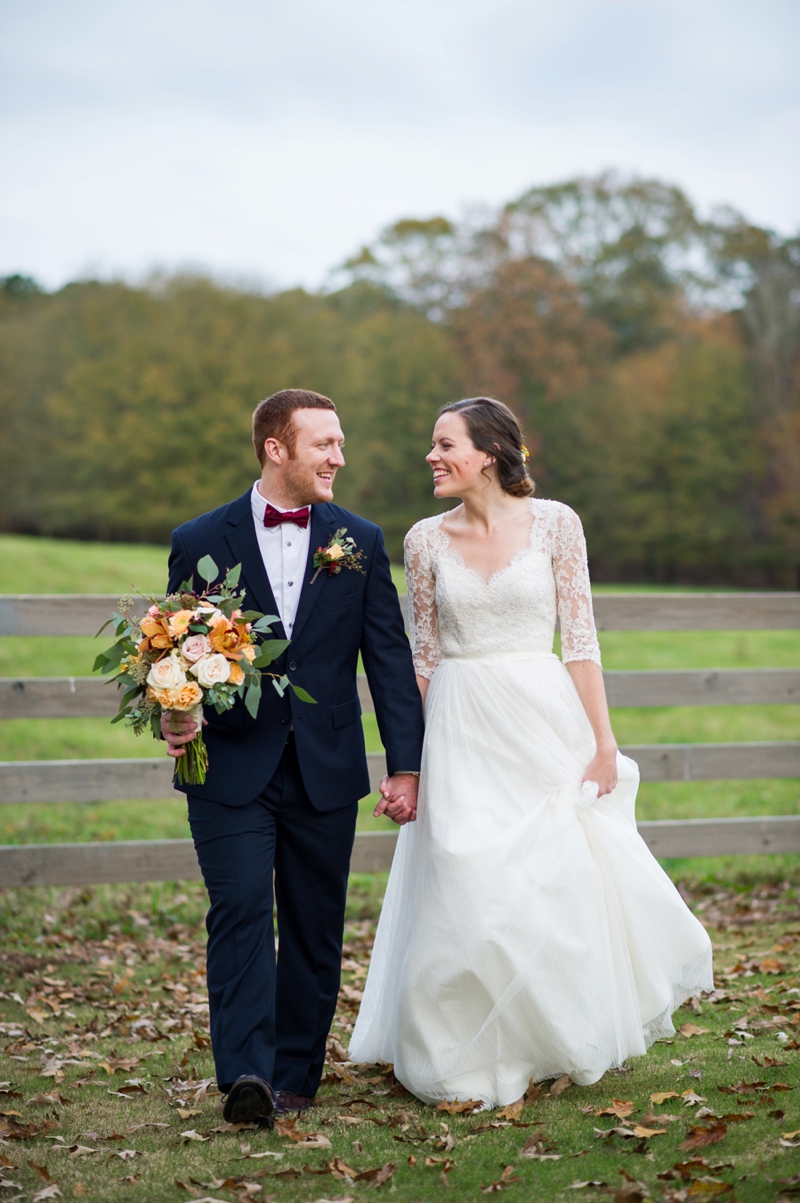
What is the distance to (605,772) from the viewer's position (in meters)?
4.04

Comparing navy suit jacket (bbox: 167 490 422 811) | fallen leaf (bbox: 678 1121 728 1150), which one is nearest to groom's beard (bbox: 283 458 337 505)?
navy suit jacket (bbox: 167 490 422 811)

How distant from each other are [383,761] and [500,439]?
7.91ft

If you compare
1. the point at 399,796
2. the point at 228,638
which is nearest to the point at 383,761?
the point at 399,796

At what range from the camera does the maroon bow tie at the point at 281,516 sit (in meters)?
4.00

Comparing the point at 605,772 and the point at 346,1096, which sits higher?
the point at 605,772

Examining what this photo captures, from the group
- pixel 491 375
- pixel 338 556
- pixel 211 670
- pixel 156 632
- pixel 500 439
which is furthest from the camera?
pixel 491 375

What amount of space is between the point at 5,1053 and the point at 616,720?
9803 mm

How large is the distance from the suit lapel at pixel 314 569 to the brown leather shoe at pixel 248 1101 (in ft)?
4.71

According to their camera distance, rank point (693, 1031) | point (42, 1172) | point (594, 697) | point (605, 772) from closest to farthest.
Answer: point (42, 1172)
point (605, 772)
point (594, 697)
point (693, 1031)

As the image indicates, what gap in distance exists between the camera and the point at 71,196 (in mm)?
28906

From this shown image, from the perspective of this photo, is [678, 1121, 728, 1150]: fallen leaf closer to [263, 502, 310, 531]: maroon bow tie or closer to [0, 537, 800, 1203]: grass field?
[0, 537, 800, 1203]: grass field

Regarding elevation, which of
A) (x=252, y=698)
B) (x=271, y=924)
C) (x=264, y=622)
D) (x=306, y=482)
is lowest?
(x=271, y=924)

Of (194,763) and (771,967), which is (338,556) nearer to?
(194,763)

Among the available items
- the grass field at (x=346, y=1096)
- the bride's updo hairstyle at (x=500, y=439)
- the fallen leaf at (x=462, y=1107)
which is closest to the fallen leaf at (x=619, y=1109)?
the grass field at (x=346, y=1096)
